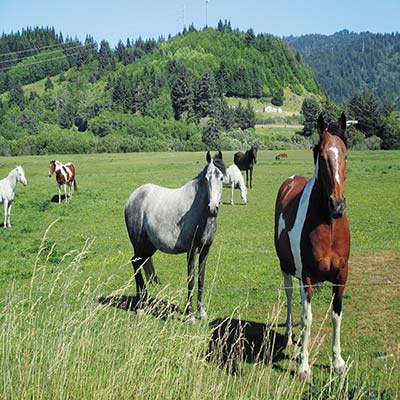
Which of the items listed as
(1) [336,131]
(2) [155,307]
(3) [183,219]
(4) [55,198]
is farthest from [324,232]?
(4) [55,198]

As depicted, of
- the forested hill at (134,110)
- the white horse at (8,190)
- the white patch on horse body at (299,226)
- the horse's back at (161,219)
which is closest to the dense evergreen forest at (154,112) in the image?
the forested hill at (134,110)

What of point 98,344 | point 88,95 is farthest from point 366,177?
point 88,95

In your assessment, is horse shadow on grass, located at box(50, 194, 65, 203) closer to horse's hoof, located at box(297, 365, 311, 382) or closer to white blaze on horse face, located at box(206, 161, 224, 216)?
white blaze on horse face, located at box(206, 161, 224, 216)

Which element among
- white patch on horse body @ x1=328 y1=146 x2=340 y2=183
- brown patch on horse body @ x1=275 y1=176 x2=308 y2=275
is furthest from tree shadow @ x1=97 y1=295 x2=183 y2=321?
white patch on horse body @ x1=328 y1=146 x2=340 y2=183

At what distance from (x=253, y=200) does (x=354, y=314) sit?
53.7 feet

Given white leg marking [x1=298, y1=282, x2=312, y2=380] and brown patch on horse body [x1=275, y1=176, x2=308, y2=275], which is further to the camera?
brown patch on horse body [x1=275, y1=176, x2=308, y2=275]

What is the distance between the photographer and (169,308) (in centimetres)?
675

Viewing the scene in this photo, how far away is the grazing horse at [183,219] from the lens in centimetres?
845

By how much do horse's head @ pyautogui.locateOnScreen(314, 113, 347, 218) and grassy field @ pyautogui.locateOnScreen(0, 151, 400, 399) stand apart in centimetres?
125

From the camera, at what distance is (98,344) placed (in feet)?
16.1

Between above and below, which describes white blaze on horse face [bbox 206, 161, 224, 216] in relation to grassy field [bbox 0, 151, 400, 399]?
above

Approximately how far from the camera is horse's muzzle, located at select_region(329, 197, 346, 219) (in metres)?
5.26

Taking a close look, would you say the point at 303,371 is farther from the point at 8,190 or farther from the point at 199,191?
the point at 8,190

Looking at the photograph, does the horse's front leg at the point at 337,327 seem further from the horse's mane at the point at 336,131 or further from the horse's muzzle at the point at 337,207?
the horse's mane at the point at 336,131
